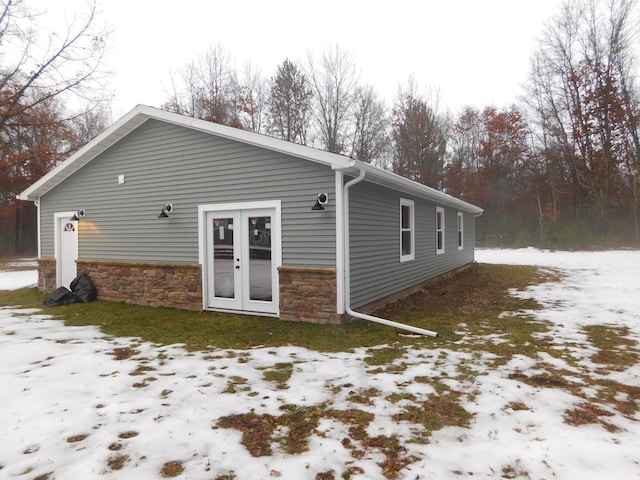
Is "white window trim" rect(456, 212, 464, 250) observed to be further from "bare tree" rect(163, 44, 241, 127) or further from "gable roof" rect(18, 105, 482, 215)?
"bare tree" rect(163, 44, 241, 127)

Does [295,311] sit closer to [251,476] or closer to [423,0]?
[251,476]

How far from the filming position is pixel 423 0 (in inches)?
504

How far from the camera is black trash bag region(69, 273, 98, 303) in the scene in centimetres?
861

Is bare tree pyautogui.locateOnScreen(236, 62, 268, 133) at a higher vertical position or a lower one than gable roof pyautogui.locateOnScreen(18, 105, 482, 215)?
higher

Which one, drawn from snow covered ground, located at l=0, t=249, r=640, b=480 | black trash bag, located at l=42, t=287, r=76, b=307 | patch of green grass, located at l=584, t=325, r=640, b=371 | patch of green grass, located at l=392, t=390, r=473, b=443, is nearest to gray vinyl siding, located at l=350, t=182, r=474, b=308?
snow covered ground, located at l=0, t=249, r=640, b=480

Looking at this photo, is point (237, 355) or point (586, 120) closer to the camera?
point (237, 355)

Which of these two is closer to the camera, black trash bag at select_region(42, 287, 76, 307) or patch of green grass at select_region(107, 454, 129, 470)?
patch of green grass at select_region(107, 454, 129, 470)

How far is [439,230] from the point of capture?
11.6m

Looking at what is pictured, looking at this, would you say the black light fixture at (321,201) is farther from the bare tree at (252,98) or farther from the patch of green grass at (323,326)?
the bare tree at (252,98)

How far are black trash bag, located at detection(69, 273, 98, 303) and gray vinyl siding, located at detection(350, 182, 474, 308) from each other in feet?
21.7

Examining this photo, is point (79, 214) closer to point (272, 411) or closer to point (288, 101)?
point (272, 411)

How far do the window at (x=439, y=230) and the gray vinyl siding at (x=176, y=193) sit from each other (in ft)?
21.3

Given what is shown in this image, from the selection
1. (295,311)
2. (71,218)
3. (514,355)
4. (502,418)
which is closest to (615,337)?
(514,355)

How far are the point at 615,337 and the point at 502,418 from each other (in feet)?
12.1
